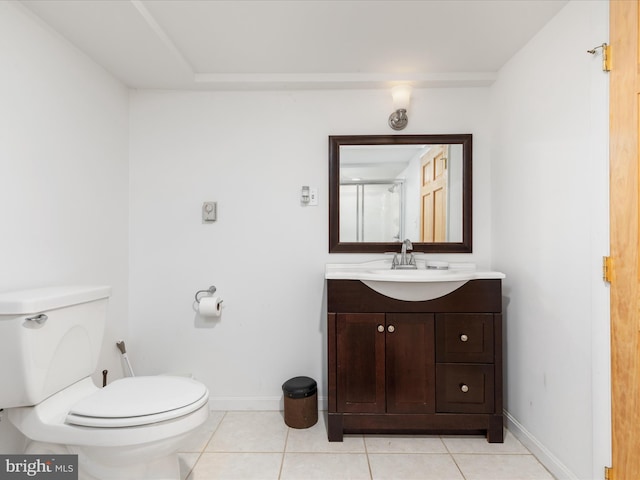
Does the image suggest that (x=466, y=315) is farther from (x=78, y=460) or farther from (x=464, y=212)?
(x=78, y=460)

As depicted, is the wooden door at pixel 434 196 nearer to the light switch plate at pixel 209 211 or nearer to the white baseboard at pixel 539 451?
Result: the white baseboard at pixel 539 451

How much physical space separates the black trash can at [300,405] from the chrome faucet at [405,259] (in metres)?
0.85

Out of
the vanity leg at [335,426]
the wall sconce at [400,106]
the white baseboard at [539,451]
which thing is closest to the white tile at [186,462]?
the vanity leg at [335,426]

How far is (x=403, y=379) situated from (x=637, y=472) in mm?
883

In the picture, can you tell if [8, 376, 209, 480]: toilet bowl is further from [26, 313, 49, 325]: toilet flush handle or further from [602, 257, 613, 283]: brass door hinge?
[602, 257, 613, 283]: brass door hinge

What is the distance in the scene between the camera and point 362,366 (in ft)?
5.90

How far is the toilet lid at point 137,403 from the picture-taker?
47.6 inches

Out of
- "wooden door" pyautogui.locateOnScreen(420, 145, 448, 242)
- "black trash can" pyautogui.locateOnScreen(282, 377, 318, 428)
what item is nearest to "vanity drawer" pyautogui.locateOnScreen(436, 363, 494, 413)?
"black trash can" pyautogui.locateOnScreen(282, 377, 318, 428)

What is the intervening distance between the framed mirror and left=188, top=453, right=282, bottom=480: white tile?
45.8 inches

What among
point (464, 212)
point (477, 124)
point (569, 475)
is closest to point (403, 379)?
point (569, 475)

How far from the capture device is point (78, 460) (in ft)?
4.15

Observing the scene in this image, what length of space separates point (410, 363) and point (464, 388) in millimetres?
294

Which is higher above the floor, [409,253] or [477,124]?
[477,124]

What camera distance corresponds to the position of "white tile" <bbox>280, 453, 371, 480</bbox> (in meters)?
1.55
